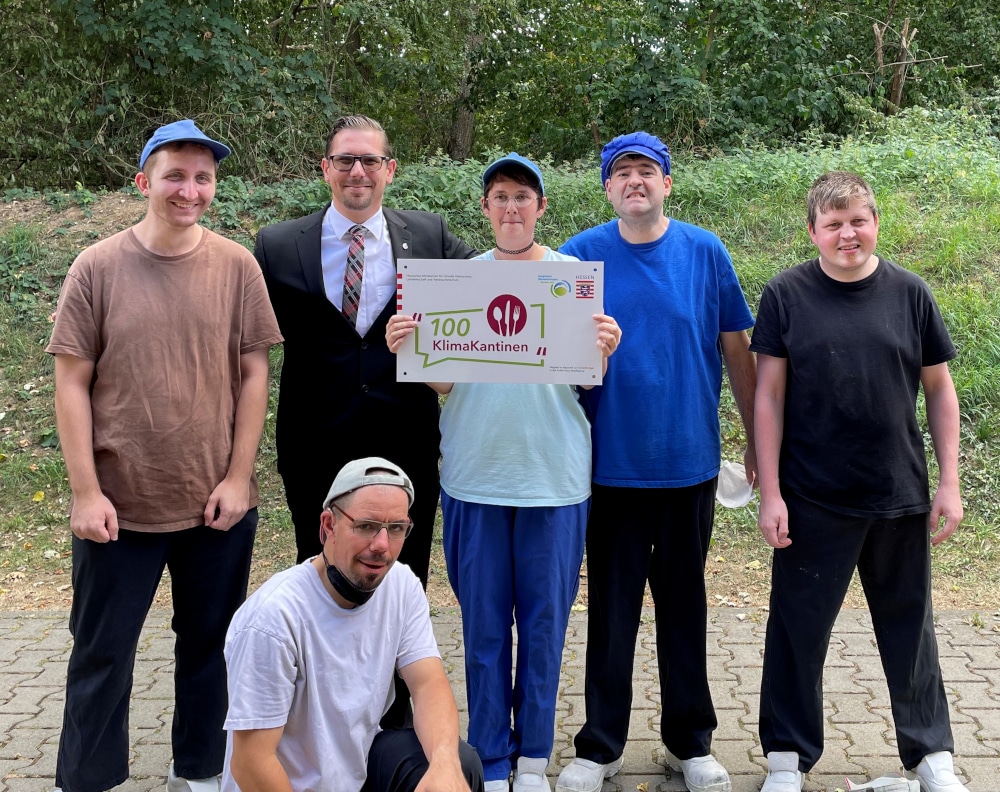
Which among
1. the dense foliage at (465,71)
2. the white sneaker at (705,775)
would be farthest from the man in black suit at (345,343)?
the dense foliage at (465,71)

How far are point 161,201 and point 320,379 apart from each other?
0.96 metres

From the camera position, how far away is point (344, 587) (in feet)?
10.4

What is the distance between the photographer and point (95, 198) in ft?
38.7

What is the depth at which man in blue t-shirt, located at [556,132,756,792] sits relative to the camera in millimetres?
4098

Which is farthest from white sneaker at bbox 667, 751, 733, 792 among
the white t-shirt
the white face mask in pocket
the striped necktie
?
the striped necktie

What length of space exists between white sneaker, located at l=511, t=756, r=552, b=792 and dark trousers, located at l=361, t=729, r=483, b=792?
2.73 ft

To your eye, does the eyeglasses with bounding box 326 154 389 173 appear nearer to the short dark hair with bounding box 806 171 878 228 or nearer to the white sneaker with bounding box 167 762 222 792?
the short dark hair with bounding box 806 171 878 228

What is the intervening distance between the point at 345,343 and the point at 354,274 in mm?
294

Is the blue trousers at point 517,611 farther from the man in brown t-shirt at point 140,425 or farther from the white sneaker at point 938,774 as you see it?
the white sneaker at point 938,774

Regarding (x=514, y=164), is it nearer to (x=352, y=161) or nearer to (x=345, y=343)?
(x=352, y=161)

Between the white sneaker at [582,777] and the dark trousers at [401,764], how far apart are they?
0.99 m

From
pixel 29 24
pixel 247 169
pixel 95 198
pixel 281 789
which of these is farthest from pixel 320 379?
pixel 29 24

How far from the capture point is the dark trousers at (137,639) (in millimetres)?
3893

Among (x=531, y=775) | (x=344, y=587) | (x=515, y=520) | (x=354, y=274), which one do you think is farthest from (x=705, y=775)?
(x=354, y=274)
